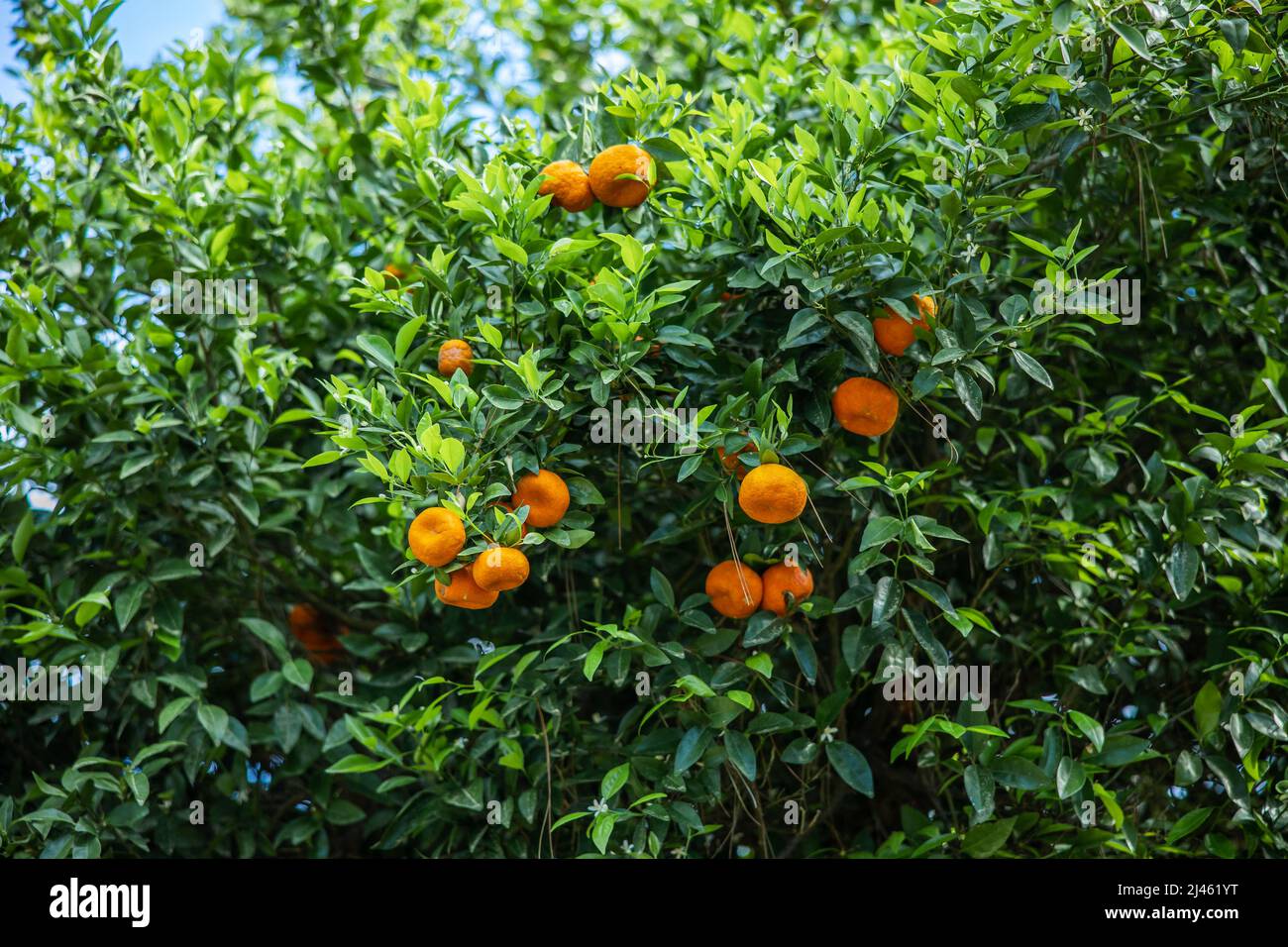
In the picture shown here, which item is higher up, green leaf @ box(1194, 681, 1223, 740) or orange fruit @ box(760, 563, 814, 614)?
orange fruit @ box(760, 563, 814, 614)

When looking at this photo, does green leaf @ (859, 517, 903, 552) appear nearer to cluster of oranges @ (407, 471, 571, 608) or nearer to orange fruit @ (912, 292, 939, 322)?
orange fruit @ (912, 292, 939, 322)

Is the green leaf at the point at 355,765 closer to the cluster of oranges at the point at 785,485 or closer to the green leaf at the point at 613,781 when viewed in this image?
the green leaf at the point at 613,781

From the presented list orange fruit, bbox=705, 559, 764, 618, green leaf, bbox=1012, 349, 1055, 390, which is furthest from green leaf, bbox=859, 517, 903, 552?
green leaf, bbox=1012, 349, 1055, 390

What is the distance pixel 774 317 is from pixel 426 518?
788mm

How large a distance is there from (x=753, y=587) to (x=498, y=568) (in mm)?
532

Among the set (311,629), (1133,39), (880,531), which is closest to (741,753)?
(880,531)

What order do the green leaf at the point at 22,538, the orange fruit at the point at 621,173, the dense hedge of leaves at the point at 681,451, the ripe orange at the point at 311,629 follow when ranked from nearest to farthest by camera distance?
the dense hedge of leaves at the point at 681,451 < the orange fruit at the point at 621,173 < the green leaf at the point at 22,538 < the ripe orange at the point at 311,629

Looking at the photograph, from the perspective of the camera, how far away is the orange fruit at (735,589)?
2.16 m

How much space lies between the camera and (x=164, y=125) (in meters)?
2.77

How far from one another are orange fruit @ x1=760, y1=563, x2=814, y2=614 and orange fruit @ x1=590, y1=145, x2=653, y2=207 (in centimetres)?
76

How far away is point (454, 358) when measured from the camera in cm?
217

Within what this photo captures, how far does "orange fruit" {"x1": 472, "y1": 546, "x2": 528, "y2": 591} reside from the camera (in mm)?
1877

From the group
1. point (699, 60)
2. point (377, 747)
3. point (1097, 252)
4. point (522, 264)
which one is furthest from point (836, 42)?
point (377, 747)

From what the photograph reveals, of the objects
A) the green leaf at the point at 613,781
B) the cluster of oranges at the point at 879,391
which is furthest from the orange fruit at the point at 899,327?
the green leaf at the point at 613,781
